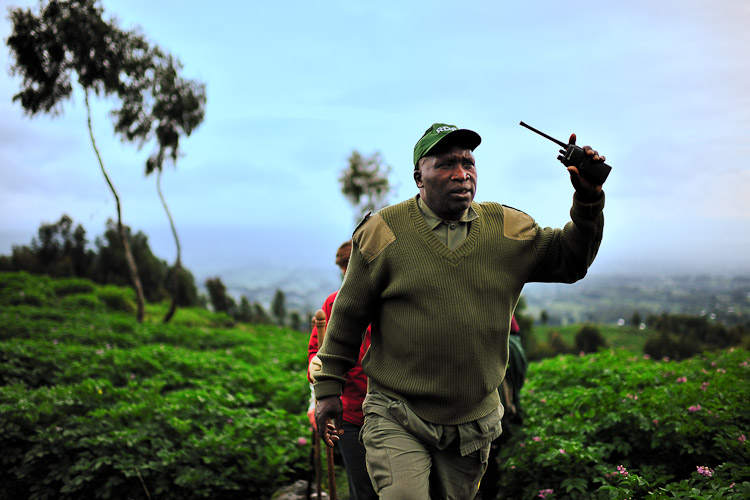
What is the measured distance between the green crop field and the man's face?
2.08 m

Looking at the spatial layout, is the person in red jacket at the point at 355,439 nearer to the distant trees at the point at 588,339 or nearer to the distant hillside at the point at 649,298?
the distant hillside at the point at 649,298

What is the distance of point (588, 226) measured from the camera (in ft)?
7.88

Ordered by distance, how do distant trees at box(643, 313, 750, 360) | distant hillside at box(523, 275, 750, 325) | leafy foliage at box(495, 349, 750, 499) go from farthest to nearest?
distant hillside at box(523, 275, 750, 325), distant trees at box(643, 313, 750, 360), leafy foliage at box(495, 349, 750, 499)

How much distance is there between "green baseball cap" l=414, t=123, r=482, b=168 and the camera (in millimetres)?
2580

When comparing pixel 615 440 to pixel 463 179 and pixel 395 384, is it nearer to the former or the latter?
pixel 395 384

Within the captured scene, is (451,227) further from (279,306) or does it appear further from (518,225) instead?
(279,306)

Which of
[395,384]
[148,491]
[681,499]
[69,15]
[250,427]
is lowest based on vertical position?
[148,491]

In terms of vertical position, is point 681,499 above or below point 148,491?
above

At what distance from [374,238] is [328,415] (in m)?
0.97

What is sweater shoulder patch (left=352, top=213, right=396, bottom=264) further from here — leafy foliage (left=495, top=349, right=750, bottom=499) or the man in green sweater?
leafy foliage (left=495, top=349, right=750, bottom=499)

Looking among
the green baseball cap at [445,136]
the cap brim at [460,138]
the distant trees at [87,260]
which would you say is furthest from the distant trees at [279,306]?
the cap brim at [460,138]

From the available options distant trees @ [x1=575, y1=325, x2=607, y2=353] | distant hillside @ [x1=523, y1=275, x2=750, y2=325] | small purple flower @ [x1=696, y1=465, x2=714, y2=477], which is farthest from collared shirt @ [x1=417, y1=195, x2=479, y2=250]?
distant trees @ [x1=575, y1=325, x2=607, y2=353]

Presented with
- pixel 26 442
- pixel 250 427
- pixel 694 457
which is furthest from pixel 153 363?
pixel 694 457

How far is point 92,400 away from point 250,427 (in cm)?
210
